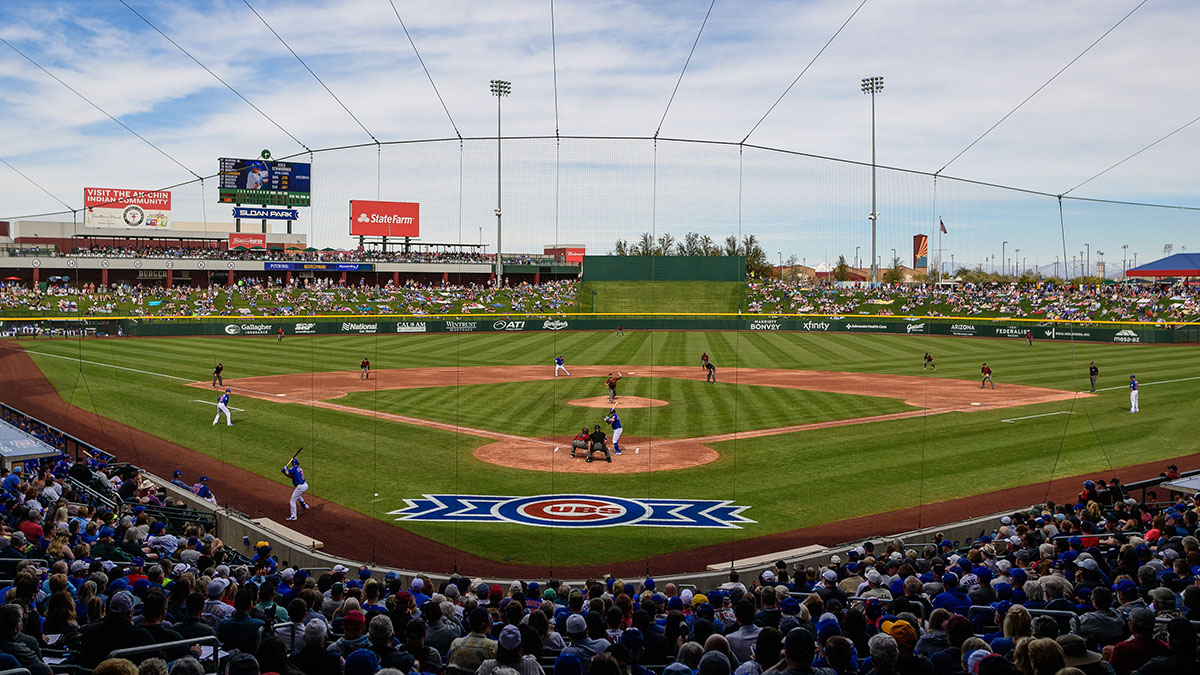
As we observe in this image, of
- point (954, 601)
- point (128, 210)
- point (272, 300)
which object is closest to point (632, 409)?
point (954, 601)

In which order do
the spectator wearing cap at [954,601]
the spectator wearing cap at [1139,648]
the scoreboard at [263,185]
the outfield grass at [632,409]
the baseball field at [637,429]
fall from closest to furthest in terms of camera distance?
1. the spectator wearing cap at [1139,648]
2. the spectator wearing cap at [954,601]
3. the baseball field at [637,429]
4. the outfield grass at [632,409]
5. the scoreboard at [263,185]

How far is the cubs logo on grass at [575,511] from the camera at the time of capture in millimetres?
18422

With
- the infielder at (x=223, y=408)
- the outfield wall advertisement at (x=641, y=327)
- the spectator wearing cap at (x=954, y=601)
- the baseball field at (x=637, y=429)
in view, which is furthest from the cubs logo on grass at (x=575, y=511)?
the outfield wall advertisement at (x=641, y=327)

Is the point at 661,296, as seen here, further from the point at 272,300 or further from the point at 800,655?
the point at 800,655

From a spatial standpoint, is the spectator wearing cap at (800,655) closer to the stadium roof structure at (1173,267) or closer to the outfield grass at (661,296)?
the outfield grass at (661,296)

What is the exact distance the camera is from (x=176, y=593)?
25.5 ft

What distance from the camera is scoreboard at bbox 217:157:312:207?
89000mm

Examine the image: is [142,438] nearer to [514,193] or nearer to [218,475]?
[218,475]

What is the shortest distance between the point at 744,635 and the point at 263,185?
93.5m

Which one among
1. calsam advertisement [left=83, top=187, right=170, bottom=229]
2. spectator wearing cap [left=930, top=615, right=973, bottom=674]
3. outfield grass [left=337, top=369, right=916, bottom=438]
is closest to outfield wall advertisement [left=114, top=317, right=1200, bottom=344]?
outfield grass [left=337, top=369, right=916, bottom=438]

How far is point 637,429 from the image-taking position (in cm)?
2889

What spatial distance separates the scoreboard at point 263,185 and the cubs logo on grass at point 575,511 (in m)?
79.0

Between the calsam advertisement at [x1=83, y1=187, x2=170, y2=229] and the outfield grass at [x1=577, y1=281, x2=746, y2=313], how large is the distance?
186 ft

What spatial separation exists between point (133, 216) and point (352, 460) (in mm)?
91934
